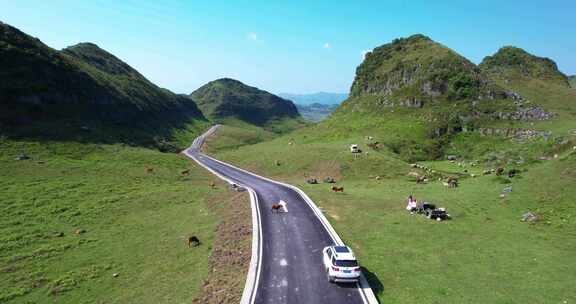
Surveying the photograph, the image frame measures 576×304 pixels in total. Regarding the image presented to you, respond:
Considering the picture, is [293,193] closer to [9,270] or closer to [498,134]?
[9,270]

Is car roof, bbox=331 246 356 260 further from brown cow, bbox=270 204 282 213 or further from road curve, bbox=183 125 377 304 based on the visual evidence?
brown cow, bbox=270 204 282 213

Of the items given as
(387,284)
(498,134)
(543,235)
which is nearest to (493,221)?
(543,235)

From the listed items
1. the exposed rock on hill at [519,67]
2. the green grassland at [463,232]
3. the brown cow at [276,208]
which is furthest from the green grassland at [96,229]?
the exposed rock on hill at [519,67]

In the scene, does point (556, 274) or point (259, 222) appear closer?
point (556, 274)

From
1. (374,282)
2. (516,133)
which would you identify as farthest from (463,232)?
(516,133)

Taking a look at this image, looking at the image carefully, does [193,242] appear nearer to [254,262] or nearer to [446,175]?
[254,262]

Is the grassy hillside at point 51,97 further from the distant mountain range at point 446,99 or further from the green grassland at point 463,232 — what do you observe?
the distant mountain range at point 446,99
